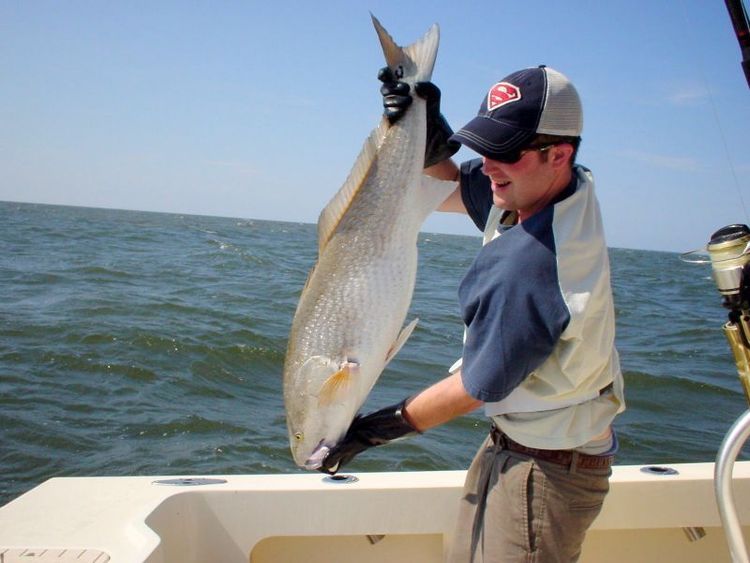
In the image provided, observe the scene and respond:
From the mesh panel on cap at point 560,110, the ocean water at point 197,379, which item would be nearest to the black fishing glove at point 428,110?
the mesh panel on cap at point 560,110

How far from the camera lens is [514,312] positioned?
1.99 m

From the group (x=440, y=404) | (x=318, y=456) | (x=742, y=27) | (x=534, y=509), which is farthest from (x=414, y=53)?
(x=534, y=509)

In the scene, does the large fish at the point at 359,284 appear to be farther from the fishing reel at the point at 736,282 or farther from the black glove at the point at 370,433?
the fishing reel at the point at 736,282

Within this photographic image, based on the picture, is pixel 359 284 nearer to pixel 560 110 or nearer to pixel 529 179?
pixel 529 179

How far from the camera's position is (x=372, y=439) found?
97.0 inches

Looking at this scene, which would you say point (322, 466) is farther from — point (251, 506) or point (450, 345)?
point (450, 345)

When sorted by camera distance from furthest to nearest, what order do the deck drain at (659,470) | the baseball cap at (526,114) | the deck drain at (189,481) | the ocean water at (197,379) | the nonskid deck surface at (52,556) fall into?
the ocean water at (197,379)
the deck drain at (659,470)
the deck drain at (189,481)
the nonskid deck surface at (52,556)
the baseball cap at (526,114)

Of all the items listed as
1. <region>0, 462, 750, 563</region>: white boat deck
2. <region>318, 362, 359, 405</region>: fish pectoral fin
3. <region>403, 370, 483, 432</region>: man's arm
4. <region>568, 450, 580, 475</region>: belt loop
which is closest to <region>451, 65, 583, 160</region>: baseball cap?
<region>403, 370, 483, 432</region>: man's arm

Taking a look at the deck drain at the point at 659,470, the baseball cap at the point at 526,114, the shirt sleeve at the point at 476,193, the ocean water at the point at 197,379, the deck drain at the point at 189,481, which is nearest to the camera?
the baseball cap at the point at 526,114

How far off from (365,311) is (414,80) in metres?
0.88

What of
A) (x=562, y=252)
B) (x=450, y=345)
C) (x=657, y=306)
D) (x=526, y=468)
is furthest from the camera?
(x=657, y=306)

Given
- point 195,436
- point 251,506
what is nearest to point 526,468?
point 251,506

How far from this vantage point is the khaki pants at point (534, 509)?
224cm

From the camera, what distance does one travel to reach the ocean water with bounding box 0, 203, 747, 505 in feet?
21.8
